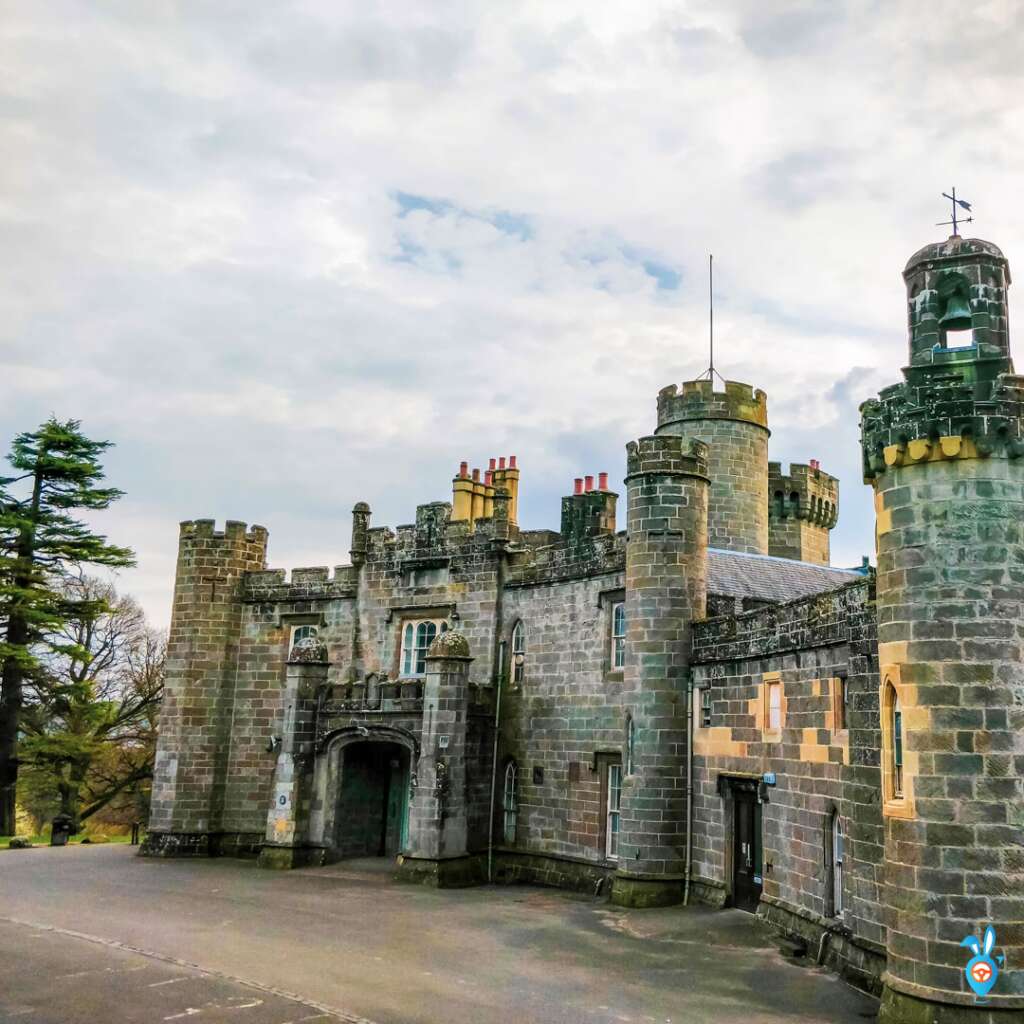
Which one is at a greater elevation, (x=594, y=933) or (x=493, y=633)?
(x=493, y=633)

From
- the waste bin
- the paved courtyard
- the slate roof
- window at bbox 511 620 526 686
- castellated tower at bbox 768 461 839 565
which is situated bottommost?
the waste bin

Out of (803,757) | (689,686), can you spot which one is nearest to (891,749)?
(803,757)

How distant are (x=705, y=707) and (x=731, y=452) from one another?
11.8m

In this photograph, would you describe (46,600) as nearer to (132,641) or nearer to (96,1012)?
(132,641)

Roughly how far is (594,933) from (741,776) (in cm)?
397

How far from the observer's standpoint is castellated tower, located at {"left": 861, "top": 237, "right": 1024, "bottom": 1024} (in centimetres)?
1137

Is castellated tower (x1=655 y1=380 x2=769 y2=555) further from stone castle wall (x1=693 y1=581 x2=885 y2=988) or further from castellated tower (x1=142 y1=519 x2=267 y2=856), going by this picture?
castellated tower (x1=142 y1=519 x2=267 y2=856)

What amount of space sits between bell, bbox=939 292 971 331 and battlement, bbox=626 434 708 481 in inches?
360

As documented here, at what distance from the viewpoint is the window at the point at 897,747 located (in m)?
12.5

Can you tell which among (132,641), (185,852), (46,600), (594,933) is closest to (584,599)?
(594,933)

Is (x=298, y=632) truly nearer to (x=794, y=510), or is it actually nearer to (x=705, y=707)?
(x=705, y=707)

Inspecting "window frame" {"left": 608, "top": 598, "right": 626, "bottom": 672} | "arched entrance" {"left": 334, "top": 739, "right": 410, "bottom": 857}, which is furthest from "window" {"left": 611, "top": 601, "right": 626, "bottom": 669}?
"arched entrance" {"left": 334, "top": 739, "right": 410, "bottom": 857}

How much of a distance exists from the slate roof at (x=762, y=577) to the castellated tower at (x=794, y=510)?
7.60m

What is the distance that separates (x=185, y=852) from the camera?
27984 millimetres
